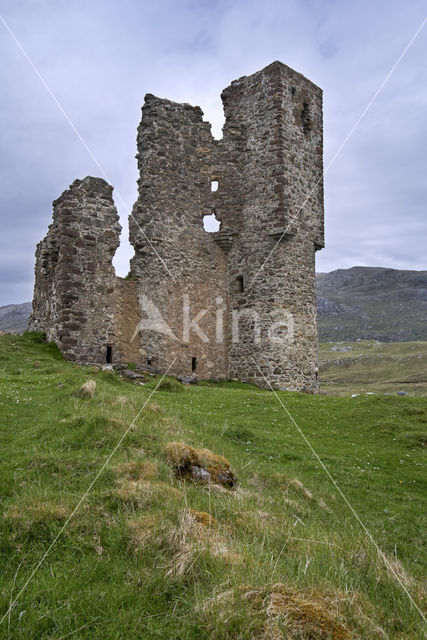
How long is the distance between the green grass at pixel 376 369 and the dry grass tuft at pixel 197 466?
52.6m

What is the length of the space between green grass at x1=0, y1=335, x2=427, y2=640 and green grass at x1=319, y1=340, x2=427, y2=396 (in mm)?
50574

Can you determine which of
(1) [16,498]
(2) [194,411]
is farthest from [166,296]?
(1) [16,498]

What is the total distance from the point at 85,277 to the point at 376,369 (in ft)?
232

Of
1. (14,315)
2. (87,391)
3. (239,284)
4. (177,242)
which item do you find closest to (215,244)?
(177,242)

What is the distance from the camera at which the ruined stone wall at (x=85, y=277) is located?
21.5 meters

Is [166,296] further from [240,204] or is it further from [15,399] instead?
[15,399]

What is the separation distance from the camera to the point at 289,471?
10.5m

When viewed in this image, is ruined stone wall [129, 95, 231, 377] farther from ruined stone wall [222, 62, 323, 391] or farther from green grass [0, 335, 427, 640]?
green grass [0, 335, 427, 640]

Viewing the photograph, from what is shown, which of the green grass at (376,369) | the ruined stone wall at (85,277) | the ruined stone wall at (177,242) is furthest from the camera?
the green grass at (376,369)

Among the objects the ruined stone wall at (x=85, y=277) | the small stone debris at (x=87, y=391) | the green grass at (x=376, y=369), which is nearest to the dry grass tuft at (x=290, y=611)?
the small stone debris at (x=87, y=391)

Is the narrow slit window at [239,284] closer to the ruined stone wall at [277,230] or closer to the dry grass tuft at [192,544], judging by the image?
the ruined stone wall at [277,230]

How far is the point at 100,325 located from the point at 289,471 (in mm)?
13893

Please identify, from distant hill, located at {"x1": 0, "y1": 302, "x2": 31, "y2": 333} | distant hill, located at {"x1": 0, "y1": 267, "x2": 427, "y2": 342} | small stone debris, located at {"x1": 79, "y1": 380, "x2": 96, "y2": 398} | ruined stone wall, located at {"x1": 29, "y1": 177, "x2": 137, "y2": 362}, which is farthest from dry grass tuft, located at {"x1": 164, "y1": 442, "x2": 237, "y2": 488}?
distant hill, located at {"x1": 0, "y1": 267, "x2": 427, "y2": 342}

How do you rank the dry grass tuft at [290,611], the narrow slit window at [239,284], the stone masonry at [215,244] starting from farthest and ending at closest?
1. the narrow slit window at [239,284]
2. the stone masonry at [215,244]
3. the dry grass tuft at [290,611]
